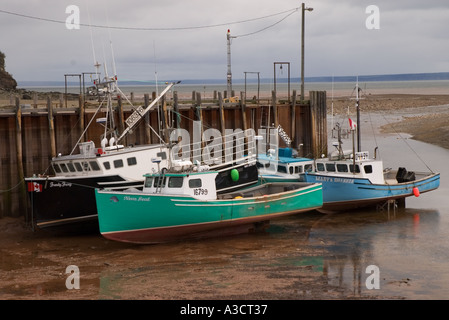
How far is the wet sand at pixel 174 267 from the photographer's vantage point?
57.3 feet

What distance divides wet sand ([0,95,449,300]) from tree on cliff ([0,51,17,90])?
105ft

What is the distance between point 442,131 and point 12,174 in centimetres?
3802

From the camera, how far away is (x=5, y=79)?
54.3 m

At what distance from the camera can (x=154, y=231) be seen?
22.3 metres

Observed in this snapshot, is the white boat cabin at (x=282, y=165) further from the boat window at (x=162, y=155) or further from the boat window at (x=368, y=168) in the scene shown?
the boat window at (x=162, y=155)

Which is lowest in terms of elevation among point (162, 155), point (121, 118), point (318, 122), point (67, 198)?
point (67, 198)

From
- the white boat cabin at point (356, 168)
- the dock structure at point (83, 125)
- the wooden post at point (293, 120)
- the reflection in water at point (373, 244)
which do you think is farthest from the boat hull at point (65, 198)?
the wooden post at point (293, 120)

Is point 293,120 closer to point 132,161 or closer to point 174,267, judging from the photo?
point 132,161

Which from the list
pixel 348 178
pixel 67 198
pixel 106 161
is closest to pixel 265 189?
pixel 348 178

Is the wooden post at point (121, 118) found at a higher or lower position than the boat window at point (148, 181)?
higher

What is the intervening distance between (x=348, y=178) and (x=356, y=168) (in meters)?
0.61

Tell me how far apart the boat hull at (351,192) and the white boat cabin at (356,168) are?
0.96ft
